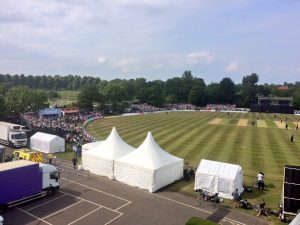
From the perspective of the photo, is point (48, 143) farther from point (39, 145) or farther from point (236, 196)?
point (236, 196)

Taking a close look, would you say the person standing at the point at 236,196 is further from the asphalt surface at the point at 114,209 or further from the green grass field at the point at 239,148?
the green grass field at the point at 239,148

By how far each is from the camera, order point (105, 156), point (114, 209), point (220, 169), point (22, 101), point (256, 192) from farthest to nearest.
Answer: point (22, 101) < point (105, 156) < point (256, 192) < point (220, 169) < point (114, 209)

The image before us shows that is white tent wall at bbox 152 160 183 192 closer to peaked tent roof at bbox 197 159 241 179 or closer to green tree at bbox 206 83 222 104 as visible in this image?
peaked tent roof at bbox 197 159 241 179

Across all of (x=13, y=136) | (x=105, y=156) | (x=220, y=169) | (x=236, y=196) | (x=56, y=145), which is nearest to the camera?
(x=236, y=196)

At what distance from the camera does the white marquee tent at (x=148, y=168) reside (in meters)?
23.5

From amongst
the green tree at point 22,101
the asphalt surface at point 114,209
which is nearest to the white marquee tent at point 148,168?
the asphalt surface at point 114,209

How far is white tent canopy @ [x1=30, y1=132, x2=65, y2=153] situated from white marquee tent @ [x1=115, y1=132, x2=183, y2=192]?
42.7 feet

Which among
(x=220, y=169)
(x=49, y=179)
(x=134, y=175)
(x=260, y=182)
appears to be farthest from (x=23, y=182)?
(x=260, y=182)

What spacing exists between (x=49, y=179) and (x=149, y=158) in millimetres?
7480

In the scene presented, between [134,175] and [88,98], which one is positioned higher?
[88,98]

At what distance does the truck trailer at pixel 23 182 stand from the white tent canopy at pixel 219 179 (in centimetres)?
1072

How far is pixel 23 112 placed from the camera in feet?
219

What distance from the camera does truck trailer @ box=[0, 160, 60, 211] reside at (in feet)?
62.3

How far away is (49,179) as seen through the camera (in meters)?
22.1
